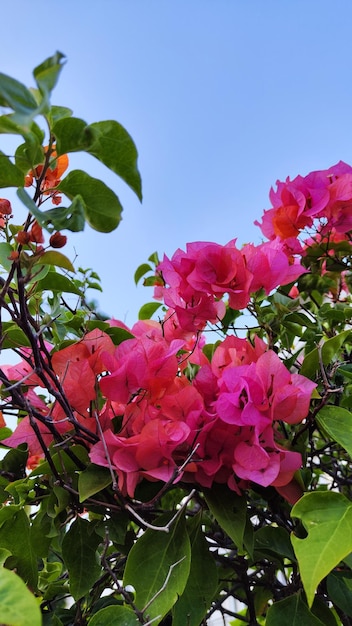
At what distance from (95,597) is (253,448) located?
330 mm

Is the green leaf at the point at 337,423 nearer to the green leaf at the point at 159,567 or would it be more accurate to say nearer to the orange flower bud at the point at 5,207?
the green leaf at the point at 159,567

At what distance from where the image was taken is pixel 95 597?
27.8 inches

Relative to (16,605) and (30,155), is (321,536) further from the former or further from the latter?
(30,155)

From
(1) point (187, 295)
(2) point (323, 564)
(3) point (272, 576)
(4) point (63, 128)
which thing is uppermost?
(4) point (63, 128)

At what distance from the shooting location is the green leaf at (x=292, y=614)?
53 cm

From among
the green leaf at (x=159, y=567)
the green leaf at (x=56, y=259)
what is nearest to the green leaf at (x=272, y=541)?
the green leaf at (x=159, y=567)

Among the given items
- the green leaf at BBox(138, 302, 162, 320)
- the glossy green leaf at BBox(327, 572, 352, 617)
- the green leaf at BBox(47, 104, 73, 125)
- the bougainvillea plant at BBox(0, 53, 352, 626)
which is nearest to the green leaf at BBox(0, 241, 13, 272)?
the bougainvillea plant at BBox(0, 53, 352, 626)

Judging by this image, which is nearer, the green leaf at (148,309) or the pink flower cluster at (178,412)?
the pink flower cluster at (178,412)

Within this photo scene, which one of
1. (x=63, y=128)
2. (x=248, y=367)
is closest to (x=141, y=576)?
(x=248, y=367)

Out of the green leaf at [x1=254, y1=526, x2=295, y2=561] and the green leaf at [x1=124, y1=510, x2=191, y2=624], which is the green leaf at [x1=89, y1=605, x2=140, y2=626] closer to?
the green leaf at [x1=124, y1=510, x2=191, y2=624]

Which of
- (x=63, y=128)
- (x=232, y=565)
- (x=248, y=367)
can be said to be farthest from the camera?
(x=232, y=565)

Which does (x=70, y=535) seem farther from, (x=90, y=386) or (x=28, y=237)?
(x=28, y=237)

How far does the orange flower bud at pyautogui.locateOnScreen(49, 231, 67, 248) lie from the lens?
0.47 m

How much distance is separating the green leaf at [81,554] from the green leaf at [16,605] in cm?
26
